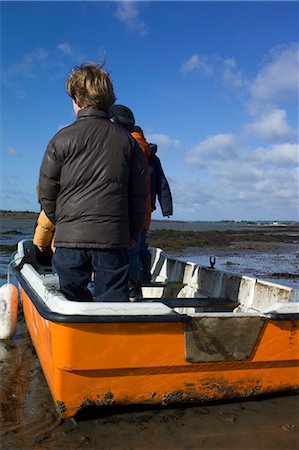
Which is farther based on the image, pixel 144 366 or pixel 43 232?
pixel 43 232

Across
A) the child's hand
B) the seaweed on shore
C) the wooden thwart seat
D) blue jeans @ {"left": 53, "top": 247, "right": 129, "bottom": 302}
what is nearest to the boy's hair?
blue jeans @ {"left": 53, "top": 247, "right": 129, "bottom": 302}

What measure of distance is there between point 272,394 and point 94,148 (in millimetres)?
2412

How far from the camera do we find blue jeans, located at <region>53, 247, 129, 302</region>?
3.22 meters

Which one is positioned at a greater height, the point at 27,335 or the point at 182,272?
the point at 182,272

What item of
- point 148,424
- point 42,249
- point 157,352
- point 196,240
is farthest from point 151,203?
point 196,240

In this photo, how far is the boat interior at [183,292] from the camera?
9.92 ft

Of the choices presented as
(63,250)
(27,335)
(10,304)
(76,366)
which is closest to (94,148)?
(63,250)

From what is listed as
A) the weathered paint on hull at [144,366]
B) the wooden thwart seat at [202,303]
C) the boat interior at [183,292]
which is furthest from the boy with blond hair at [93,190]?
the wooden thwart seat at [202,303]

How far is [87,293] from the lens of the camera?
3.49 meters

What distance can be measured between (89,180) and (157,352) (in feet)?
4.21

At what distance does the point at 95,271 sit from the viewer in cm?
331

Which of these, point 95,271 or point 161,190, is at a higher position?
point 161,190

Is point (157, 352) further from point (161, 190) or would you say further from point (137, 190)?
point (161, 190)

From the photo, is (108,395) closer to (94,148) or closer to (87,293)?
(87,293)
